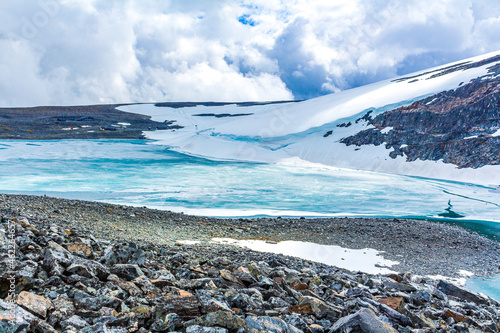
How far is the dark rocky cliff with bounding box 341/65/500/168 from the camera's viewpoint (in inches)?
1038

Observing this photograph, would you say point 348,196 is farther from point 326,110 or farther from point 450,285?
point 326,110

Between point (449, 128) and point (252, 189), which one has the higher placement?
point (449, 128)

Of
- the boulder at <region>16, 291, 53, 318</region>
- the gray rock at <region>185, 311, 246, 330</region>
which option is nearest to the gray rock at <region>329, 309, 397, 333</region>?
A: the gray rock at <region>185, 311, 246, 330</region>

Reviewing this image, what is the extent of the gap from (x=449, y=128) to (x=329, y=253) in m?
26.1

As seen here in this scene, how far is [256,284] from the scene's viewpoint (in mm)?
3955

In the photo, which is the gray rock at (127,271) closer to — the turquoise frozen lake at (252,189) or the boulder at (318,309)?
the boulder at (318,309)

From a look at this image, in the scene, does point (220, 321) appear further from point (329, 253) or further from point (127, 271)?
point (329, 253)

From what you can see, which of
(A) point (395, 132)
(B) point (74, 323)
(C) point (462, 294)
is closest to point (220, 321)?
(B) point (74, 323)

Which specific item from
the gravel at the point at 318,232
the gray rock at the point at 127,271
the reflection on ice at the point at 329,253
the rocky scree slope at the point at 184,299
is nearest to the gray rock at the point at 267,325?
the rocky scree slope at the point at 184,299

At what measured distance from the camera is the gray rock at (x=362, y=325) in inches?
105

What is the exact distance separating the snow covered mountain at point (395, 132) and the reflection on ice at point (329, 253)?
1915cm

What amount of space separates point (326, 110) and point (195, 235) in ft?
110

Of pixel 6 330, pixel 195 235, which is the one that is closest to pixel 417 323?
pixel 6 330

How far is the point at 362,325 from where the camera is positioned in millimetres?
2676
